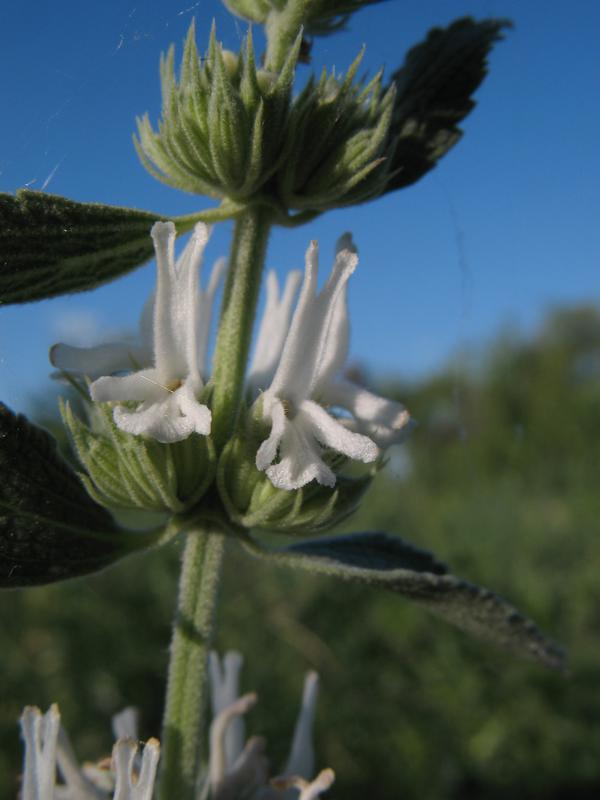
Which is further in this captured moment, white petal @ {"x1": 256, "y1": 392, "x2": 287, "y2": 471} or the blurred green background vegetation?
the blurred green background vegetation

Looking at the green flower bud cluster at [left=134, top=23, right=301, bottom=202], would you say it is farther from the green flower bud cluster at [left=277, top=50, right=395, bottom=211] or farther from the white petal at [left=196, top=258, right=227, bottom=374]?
the white petal at [left=196, top=258, right=227, bottom=374]

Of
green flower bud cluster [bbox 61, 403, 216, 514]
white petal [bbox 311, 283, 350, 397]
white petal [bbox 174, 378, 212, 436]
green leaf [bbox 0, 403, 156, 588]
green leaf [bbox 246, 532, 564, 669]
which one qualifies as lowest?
green leaf [bbox 0, 403, 156, 588]

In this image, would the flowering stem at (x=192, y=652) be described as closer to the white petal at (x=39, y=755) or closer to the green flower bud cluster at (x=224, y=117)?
the white petal at (x=39, y=755)

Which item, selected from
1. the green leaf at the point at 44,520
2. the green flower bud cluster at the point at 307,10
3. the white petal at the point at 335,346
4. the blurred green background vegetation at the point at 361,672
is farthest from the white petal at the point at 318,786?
the blurred green background vegetation at the point at 361,672

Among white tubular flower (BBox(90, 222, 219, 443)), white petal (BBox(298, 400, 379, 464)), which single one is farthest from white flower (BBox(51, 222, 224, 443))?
white petal (BBox(298, 400, 379, 464))

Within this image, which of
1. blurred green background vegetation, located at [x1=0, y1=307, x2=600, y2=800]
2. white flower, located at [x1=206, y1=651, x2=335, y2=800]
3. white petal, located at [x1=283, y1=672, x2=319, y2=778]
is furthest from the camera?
blurred green background vegetation, located at [x1=0, y1=307, x2=600, y2=800]
